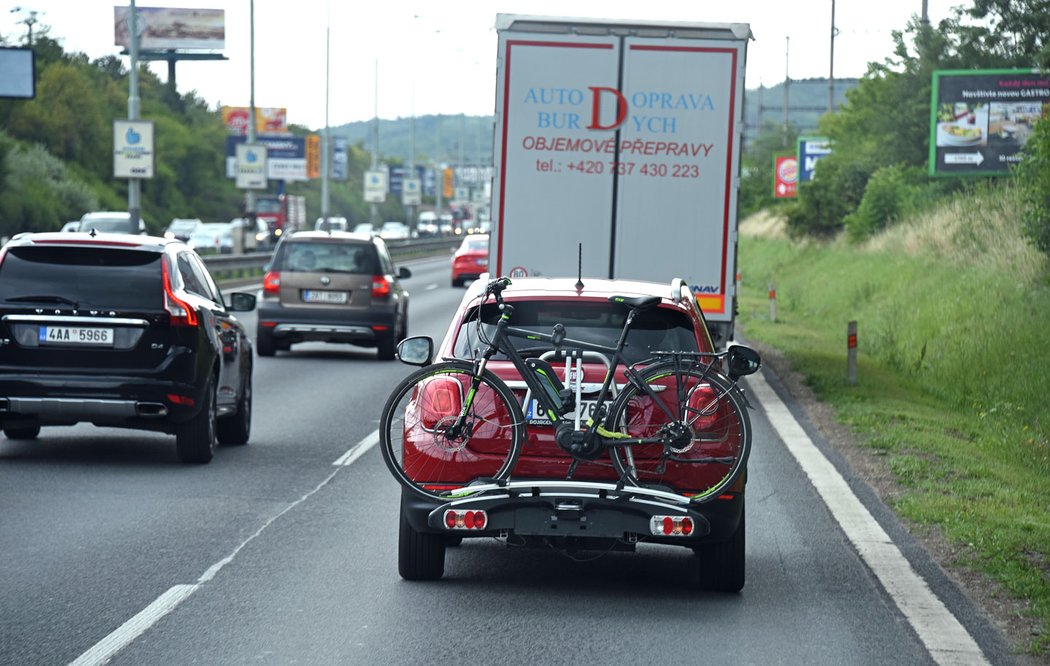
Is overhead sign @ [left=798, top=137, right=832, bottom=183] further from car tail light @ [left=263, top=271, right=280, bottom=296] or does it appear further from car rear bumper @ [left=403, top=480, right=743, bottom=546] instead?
car rear bumper @ [left=403, top=480, right=743, bottom=546]

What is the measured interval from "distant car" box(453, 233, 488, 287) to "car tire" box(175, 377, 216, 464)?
3341cm

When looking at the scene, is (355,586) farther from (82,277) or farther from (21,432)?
(21,432)

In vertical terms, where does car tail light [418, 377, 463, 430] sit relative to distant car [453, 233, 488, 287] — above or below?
above

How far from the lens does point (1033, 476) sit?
510 inches

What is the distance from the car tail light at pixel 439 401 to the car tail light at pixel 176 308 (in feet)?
15.0

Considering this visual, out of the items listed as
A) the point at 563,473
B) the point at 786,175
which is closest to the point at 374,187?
the point at 786,175

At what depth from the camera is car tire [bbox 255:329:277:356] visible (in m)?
23.3

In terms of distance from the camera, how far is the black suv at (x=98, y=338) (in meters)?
12.1

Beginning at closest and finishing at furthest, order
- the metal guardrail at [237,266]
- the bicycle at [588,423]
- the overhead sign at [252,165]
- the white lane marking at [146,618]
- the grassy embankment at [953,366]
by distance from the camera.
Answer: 1. the white lane marking at [146,618]
2. the bicycle at [588,423]
3. the grassy embankment at [953,366]
4. the metal guardrail at [237,266]
5. the overhead sign at [252,165]

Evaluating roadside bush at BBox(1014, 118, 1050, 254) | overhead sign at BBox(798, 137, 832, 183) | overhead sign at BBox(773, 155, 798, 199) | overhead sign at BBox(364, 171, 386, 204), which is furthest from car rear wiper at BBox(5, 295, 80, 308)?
overhead sign at BBox(364, 171, 386, 204)

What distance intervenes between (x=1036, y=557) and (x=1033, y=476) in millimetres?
3948

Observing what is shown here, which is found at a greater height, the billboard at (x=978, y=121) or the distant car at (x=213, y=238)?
the billboard at (x=978, y=121)

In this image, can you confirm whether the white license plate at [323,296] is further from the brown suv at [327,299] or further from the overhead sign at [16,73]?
the overhead sign at [16,73]

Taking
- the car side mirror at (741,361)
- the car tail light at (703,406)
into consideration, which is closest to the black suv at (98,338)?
the car side mirror at (741,361)
